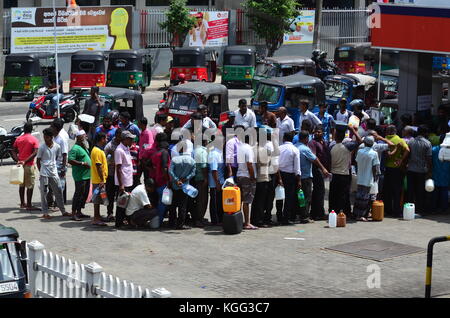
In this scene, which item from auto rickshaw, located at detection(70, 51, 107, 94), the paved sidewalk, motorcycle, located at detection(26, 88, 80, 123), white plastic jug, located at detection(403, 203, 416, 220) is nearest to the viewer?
the paved sidewalk

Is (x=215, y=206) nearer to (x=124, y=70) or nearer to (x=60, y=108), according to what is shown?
(x=60, y=108)

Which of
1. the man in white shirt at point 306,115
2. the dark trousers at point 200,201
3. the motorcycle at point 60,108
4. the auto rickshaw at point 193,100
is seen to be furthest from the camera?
the motorcycle at point 60,108

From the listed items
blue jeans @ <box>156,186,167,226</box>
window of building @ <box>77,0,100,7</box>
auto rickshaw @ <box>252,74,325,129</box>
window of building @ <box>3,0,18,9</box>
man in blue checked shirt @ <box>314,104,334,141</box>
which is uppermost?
window of building @ <box>77,0,100,7</box>

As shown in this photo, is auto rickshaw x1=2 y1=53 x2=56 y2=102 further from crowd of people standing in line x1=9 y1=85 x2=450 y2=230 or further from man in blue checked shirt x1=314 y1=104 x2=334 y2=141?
crowd of people standing in line x1=9 y1=85 x2=450 y2=230

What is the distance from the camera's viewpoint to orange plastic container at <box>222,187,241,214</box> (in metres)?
15.7

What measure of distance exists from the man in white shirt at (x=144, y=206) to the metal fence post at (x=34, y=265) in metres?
4.07

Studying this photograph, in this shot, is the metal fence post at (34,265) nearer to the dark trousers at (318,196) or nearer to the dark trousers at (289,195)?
the dark trousers at (289,195)

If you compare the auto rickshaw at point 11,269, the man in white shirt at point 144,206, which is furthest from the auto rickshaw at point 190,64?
the auto rickshaw at point 11,269

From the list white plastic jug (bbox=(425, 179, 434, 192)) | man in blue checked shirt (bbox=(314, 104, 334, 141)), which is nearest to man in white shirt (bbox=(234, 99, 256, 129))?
man in blue checked shirt (bbox=(314, 104, 334, 141))

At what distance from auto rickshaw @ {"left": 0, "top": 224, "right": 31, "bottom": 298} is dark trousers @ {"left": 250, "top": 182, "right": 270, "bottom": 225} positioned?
5782 millimetres

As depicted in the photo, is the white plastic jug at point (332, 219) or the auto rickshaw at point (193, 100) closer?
the white plastic jug at point (332, 219)

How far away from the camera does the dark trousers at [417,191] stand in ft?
57.9
